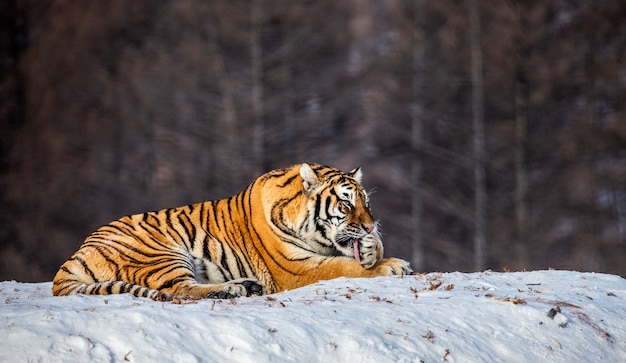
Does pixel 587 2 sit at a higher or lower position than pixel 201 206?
higher

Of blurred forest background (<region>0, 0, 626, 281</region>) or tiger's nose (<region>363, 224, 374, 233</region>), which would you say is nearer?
tiger's nose (<region>363, 224, 374, 233</region>)

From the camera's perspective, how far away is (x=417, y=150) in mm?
14008

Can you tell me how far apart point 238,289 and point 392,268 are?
3.52 ft

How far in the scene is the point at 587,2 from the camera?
15188 mm

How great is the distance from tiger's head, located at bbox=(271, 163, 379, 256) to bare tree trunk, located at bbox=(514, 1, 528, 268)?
8.14 meters

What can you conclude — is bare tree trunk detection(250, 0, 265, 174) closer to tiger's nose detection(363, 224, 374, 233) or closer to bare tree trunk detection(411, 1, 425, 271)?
bare tree trunk detection(411, 1, 425, 271)

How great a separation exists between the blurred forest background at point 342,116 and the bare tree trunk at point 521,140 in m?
0.02

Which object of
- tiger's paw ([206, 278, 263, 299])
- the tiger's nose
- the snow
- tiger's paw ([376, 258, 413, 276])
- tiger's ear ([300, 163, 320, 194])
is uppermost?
tiger's ear ([300, 163, 320, 194])

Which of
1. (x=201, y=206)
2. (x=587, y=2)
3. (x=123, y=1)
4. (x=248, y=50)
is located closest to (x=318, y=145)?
(x=248, y=50)

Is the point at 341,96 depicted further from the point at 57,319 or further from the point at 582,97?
the point at 57,319

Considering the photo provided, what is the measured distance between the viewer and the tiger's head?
592 centimetres

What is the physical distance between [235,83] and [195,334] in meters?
10.8

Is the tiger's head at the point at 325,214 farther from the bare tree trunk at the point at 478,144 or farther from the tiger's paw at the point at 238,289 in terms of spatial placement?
the bare tree trunk at the point at 478,144

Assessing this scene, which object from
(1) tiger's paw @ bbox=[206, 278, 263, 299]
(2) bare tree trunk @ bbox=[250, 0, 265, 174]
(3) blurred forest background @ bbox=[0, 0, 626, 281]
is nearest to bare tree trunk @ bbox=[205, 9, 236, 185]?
(3) blurred forest background @ bbox=[0, 0, 626, 281]
